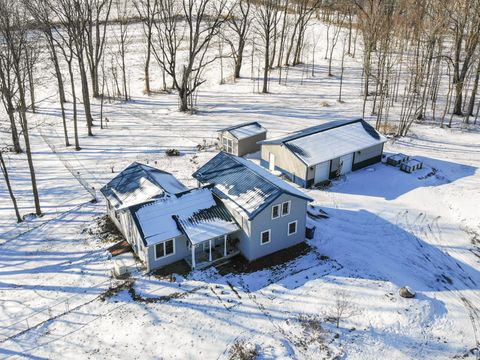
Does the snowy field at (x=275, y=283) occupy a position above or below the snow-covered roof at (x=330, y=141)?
below

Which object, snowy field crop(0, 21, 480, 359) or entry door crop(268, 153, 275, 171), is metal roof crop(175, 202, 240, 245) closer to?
snowy field crop(0, 21, 480, 359)

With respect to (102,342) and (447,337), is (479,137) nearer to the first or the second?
(447,337)

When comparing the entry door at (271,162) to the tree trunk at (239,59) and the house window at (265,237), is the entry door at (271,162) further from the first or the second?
the tree trunk at (239,59)

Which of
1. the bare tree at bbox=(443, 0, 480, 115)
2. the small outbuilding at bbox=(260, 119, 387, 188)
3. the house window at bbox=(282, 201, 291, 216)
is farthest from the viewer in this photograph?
the bare tree at bbox=(443, 0, 480, 115)

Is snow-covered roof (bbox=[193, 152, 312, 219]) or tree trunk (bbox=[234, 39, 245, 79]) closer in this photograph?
snow-covered roof (bbox=[193, 152, 312, 219])

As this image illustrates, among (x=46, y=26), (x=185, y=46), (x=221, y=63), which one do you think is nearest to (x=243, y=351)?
(x=46, y=26)

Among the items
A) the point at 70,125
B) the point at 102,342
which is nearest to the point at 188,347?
the point at 102,342

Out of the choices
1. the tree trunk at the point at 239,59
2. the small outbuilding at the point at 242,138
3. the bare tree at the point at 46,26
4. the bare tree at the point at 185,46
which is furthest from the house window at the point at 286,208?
the tree trunk at the point at 239,59

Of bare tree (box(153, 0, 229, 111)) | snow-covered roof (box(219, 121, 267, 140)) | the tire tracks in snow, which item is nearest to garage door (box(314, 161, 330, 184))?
the tire tracks in snow
